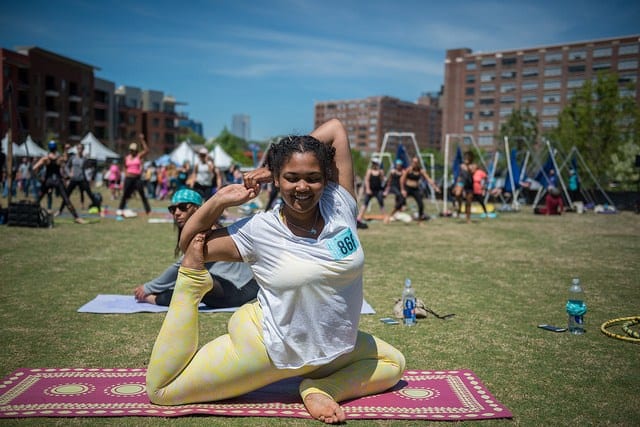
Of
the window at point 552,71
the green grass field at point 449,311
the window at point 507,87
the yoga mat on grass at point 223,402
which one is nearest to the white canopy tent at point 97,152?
the green grass field at point 449,311

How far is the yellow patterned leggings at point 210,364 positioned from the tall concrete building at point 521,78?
332 feet

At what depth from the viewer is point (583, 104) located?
35.1 metres

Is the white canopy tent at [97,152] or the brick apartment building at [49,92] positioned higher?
the brick apartment building at [49,92]

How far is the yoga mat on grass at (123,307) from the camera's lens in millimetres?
6023

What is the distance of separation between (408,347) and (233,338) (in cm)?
202

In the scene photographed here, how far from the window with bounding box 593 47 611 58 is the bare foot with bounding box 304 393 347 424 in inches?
4419

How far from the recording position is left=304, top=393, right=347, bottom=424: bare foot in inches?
131

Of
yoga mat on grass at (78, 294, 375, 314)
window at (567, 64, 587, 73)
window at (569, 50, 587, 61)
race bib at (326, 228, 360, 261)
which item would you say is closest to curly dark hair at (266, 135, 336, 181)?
race bib at (326, 228, 360, 261)

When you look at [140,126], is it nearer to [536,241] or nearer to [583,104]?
[583,104]

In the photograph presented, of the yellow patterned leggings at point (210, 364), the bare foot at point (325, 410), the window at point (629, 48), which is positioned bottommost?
the bare foot at point (325, 410)

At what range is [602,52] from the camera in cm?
9988

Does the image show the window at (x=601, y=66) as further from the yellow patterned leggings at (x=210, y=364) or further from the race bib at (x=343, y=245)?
the yellow patterned leggings at (x=210, y=364)

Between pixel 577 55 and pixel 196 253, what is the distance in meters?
116

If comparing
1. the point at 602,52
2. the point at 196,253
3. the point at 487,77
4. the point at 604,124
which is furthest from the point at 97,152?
the point at 487,77
